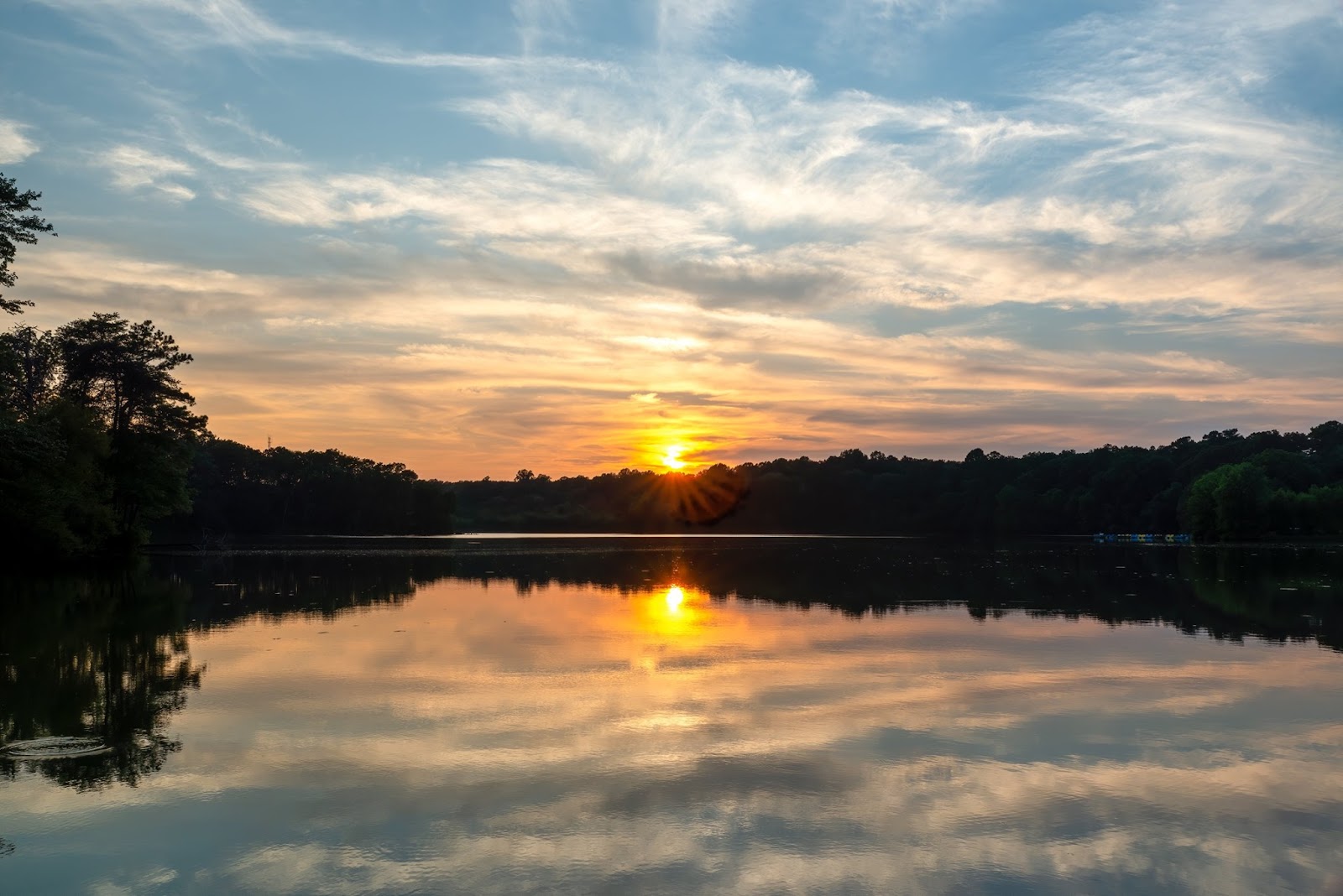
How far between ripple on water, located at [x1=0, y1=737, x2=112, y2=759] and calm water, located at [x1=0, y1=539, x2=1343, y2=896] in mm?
228

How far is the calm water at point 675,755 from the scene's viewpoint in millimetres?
10188

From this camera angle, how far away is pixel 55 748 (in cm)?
1505

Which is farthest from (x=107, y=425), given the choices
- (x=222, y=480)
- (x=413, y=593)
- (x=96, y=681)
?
(x=222, y=480)

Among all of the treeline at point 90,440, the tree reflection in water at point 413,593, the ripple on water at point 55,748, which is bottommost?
the tree reflection in water at point 413,593

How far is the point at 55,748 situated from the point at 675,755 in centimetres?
932

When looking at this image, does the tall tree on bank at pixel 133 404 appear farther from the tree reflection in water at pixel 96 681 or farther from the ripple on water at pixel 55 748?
the ripple on water at pixel 55 748

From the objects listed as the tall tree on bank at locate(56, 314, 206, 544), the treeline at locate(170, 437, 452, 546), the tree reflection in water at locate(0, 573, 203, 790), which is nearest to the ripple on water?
the tree reflection in water at locate(0, 573, 203, 790)

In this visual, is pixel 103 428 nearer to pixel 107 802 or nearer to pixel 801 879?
pixel 107 802

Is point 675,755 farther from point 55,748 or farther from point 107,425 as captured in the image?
point 107,425

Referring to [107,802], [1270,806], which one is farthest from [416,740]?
[1270,806]

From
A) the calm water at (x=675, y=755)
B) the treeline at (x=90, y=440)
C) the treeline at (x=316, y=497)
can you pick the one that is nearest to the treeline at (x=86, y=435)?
the treeline at (x=90, y=440)

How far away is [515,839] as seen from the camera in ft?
35.8

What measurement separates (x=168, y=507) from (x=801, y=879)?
7692 centimetres

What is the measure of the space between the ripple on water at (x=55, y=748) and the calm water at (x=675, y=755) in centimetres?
23
